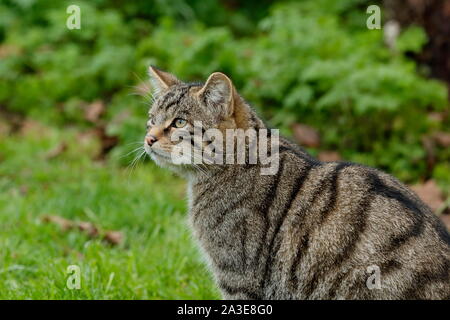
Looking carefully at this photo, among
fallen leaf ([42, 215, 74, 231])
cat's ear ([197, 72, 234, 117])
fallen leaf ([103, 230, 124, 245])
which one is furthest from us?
fallen leaf ([42, 215, 74, 231])

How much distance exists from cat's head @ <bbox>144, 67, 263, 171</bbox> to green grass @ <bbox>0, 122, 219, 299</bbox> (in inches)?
29.8

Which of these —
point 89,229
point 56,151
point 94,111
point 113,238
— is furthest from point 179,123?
point 94,111

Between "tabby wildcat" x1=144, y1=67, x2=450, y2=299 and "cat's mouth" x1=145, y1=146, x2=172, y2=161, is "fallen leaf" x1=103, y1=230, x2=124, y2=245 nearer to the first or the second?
"tabby wildcat" x1=144, y1=67, x2=450, y2=299

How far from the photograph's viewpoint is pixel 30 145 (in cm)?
739

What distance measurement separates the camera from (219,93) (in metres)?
3.88

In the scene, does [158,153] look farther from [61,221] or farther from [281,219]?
[61,221]

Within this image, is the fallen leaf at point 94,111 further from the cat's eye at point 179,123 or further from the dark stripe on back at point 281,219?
the dark stripe on back at point 281,219

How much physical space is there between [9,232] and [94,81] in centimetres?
317

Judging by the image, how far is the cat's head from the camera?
3875 millimetres

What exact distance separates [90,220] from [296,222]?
2.45m

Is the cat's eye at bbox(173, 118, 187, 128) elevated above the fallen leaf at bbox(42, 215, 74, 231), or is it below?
above

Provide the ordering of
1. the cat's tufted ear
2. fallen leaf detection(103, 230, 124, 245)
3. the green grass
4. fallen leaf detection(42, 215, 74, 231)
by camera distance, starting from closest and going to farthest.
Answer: the cat's tufted ear < the green grass < fallen leaf detection(103, 230, 124, 245) < fallen leaf detection(42, 215, 74, 231)

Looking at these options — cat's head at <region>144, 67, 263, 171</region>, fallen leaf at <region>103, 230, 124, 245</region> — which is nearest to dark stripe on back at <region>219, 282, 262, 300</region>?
cat's head at <region>144, 67, 263, 171</region>

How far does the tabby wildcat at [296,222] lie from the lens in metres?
3.43
